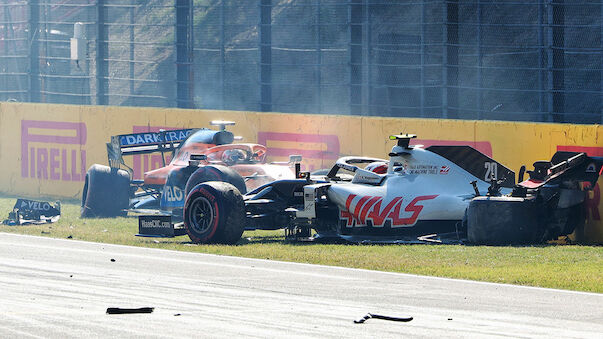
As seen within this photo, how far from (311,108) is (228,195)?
17.8 metres

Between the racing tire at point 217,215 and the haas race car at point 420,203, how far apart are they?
0.04 feet

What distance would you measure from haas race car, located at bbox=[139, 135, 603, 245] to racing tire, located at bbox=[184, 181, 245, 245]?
0.01 meters

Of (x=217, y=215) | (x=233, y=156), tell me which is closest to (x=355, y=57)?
(x=233, y=156)

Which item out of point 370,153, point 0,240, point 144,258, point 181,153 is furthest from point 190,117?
point 144,258

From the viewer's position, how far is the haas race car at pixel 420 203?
47.8 feet

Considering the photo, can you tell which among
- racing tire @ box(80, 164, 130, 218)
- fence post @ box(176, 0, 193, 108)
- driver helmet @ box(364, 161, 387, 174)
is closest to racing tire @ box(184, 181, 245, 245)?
driver helmet @ box(364, 161, 387, 174)

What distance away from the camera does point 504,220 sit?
14438 mm

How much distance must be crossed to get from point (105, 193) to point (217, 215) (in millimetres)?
5674

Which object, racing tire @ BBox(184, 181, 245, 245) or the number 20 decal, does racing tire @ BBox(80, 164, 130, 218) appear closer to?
racing tire @ BBox(184, 181, 245, 245)

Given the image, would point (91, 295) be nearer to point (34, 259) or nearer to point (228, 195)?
point (34, 259)

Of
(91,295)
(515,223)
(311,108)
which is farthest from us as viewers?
(311,108)

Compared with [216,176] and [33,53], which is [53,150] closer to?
[216,176]

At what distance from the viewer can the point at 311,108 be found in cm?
3259

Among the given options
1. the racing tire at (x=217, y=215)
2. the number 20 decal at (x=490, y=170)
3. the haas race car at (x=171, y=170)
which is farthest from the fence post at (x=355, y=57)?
the racing tire at (x=217, y=215)
